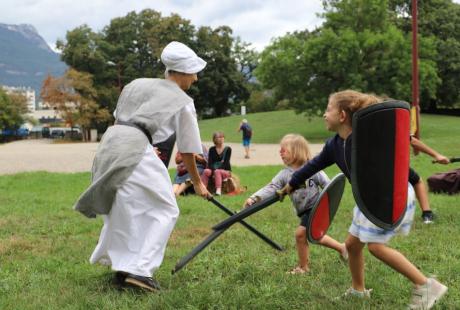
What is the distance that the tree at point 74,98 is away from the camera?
162 feet

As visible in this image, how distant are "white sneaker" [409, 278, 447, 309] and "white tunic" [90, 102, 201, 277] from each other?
1681 millimetres

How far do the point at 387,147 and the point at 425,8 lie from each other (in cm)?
5120

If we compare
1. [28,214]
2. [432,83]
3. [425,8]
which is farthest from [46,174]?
[425,8]

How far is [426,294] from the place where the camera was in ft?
11.1

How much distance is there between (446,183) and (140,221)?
6.65 meters

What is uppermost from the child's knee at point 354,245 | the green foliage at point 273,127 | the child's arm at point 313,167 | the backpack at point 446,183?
the child's arm at point 313,167

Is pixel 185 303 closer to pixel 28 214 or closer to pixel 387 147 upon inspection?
pixel 387 147

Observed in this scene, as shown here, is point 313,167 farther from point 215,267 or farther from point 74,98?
point 74,98

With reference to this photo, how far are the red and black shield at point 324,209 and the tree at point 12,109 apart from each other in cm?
5907

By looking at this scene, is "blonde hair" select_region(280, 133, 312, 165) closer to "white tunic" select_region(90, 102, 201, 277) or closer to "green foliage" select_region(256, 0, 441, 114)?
"white tunic" select_region(90, 102, 201, 277)

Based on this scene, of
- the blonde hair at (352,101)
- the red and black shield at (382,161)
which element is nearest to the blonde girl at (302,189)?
the blonde hair at (352,101)

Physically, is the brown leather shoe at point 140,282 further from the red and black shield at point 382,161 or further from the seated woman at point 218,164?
the seated woman at point 218,164

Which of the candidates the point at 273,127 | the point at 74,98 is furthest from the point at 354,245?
the point at 74,98

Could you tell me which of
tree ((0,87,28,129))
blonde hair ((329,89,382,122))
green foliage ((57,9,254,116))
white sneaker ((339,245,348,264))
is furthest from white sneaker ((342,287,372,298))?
tree ((0,87,28,129))
